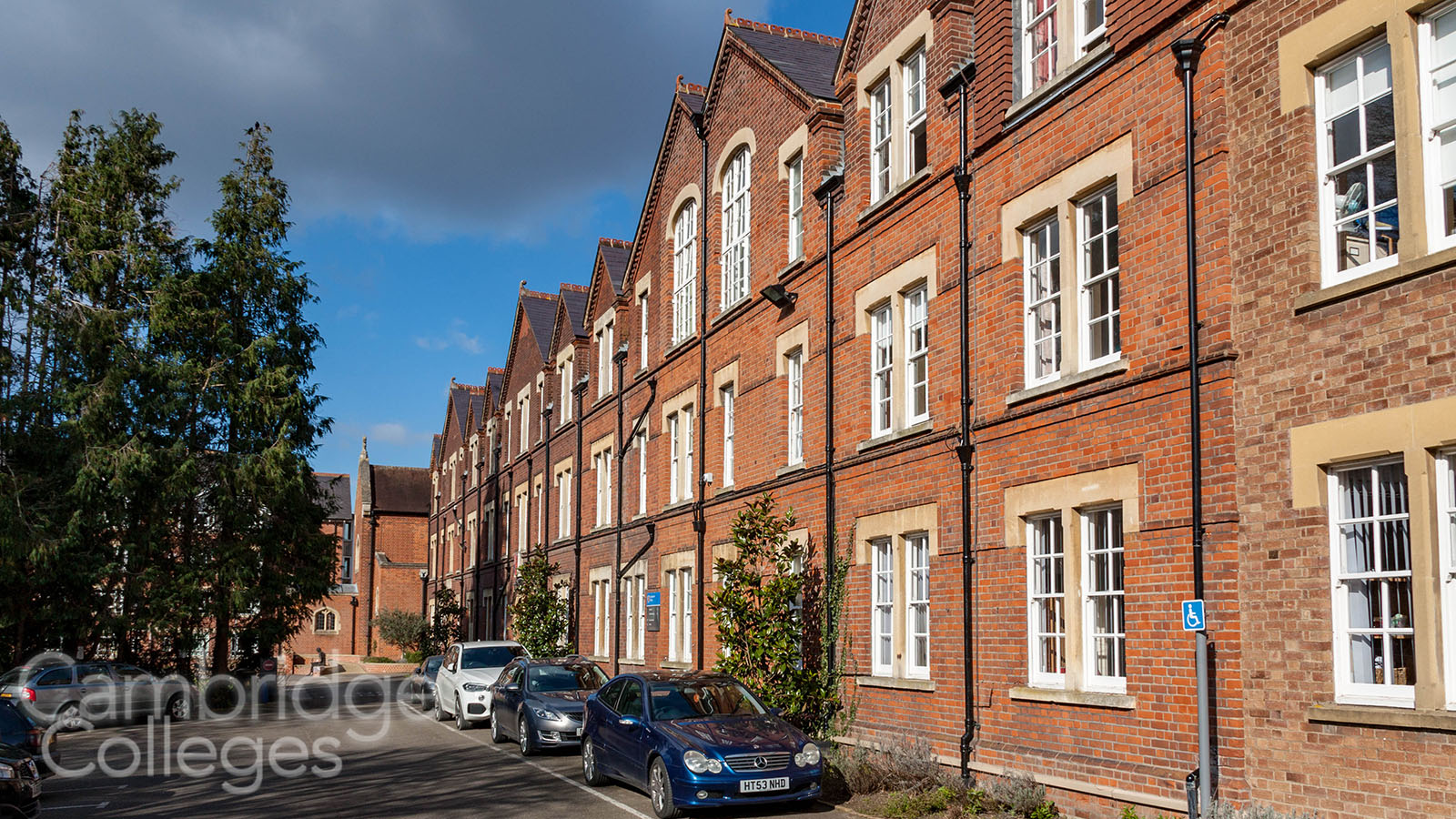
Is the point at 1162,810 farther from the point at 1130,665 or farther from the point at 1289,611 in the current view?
the point at 1289,611

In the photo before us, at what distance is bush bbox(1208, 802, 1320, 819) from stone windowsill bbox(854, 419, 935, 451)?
653 cm

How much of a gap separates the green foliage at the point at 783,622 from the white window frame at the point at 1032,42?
7397 mm

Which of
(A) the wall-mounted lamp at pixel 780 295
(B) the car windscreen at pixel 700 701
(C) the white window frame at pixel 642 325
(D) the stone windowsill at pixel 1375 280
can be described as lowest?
(B) the car windscreen at pixel 700 701

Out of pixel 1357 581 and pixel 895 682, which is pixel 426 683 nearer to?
pixel 895 682

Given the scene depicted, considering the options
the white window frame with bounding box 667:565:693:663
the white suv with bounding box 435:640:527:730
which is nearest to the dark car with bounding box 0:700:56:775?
the white suv with bounding box 435:640:527:730

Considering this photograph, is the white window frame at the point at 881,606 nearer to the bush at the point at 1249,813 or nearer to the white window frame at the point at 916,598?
the white window frame at the point at 916,598

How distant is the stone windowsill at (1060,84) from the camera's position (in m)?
13.1

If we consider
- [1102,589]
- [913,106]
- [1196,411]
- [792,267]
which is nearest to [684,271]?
[792,267]

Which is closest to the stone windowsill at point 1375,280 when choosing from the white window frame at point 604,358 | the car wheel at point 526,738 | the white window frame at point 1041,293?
the white window frame at point 1041,293

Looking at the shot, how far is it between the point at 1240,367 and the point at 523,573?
26.5 metres

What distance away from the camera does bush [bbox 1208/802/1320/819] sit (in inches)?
389

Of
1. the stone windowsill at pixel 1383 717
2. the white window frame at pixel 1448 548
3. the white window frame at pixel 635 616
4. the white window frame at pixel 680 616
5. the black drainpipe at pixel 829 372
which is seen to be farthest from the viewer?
the white window frame at pixel 635 616

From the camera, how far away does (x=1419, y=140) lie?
9.52 meters

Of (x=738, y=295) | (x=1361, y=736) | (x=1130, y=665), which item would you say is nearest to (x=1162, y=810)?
(x=1130, y=665)
